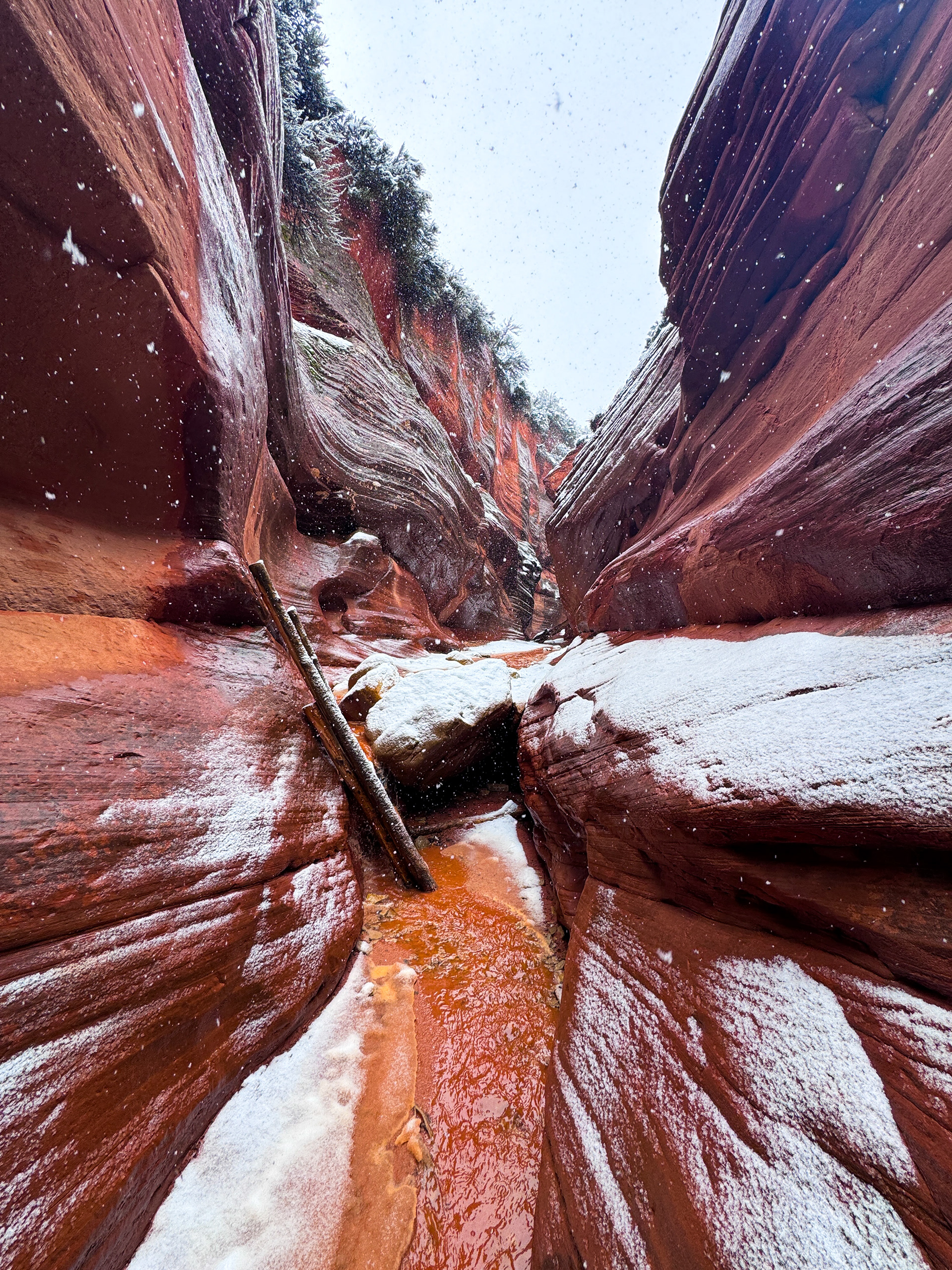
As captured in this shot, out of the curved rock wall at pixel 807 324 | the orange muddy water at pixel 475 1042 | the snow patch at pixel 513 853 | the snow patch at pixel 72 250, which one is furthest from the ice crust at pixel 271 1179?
the snow patch at pixel 72 250

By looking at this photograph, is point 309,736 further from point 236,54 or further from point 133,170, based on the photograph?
point 236,54

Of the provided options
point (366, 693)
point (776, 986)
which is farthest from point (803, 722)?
point (366, 693)

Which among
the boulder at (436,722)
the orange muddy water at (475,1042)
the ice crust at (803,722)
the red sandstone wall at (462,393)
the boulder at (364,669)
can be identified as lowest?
the orange muddy water at (475,1042)

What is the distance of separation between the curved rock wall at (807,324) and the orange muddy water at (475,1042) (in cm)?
334

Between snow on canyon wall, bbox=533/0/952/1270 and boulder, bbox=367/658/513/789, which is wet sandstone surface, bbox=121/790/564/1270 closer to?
snow on canyon wall, bbox=533/0/952/1270

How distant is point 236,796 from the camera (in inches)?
114

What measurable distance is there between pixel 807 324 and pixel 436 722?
5658mm

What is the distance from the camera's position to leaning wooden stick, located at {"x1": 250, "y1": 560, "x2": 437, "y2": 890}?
4180mm

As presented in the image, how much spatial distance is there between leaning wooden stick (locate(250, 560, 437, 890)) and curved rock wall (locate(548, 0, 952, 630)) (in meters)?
3.63

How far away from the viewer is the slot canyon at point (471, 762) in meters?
1.55

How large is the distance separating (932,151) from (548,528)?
7077 millimetres

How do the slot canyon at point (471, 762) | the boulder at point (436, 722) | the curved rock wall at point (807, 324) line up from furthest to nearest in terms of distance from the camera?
the boulder at point (436, 722) → the curved rock wall at point (807, 324) → the slot canyon at point (471, 762)

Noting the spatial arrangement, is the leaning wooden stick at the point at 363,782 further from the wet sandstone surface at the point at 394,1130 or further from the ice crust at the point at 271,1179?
the ice crust at the point at 271,1179

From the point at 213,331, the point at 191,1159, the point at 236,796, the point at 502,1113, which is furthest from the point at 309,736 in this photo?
the point at 213,331
